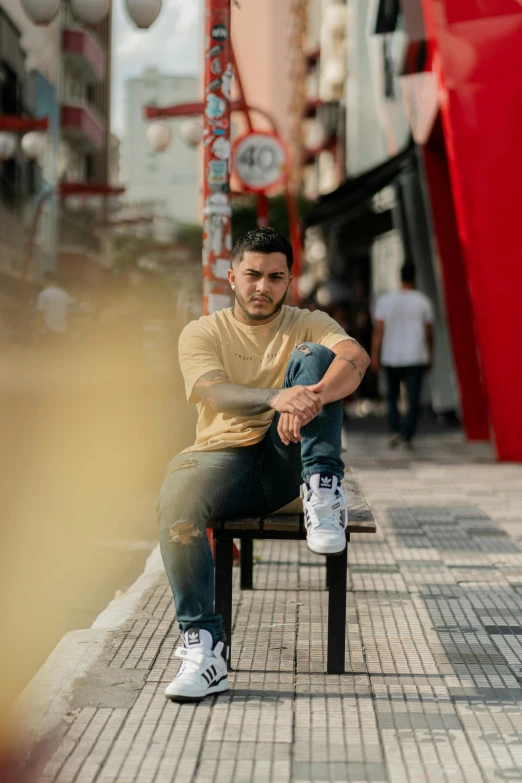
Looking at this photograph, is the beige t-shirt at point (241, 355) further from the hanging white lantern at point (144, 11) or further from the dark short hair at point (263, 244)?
the hanging white lantern at point (144, 11)

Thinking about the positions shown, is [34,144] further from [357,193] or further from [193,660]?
[193,660]

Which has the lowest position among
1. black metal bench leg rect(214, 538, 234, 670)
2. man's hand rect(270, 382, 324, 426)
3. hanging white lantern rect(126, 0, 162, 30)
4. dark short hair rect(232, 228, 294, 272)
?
black metal bench leg rect(214, 538, 234, 670)

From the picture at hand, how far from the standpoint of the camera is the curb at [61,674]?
3553 millimetres

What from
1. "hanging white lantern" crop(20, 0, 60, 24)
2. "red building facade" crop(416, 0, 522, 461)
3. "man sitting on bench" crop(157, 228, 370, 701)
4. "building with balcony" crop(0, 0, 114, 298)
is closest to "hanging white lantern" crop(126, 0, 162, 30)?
"hanging white lantern" crop(20, 0, 60, 24)

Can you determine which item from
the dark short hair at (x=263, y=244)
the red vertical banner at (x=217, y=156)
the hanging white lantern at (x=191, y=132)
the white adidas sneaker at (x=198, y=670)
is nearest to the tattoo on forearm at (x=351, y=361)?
the dark short hair at (x=263, y=244)

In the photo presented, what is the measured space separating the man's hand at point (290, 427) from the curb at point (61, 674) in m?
1.07

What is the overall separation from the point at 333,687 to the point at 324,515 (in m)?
0.59

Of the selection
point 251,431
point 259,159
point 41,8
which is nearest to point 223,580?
point 251,431

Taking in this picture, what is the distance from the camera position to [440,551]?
255 inches

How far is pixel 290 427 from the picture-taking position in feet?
Result: 12.9

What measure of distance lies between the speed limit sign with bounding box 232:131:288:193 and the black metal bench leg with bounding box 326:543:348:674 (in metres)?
9.80

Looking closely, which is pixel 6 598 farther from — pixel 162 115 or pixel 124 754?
pixel 162 115

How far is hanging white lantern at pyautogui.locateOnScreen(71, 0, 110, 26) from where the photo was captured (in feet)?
38.7

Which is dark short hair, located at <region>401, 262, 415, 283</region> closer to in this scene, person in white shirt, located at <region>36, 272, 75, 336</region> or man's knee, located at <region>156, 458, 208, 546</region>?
man's knee, located at <region>156, 458, 208, 546</region>
